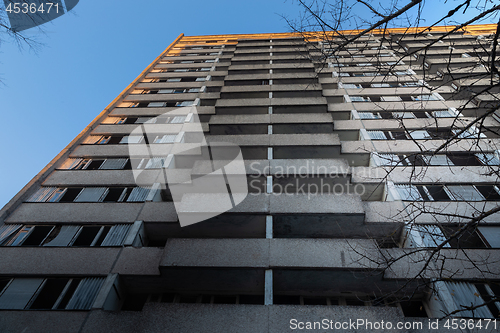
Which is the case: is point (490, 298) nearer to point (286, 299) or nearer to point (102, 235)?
point (286, 299)

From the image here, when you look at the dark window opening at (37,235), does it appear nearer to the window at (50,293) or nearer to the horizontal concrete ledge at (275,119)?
the window at (50,293)

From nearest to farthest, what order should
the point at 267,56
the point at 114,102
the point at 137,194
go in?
the point at 137,194 < the point at 114,102 < the point at 267,56

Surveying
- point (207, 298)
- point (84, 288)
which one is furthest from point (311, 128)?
point (84, 288)

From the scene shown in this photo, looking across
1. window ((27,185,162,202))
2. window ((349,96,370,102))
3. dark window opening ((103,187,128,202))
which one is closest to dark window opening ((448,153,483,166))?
window ((349,96,370,102))

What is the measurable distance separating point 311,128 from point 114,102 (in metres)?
14.0

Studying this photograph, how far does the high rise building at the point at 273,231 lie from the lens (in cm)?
693

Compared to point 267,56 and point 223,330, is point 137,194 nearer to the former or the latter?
point 223,330

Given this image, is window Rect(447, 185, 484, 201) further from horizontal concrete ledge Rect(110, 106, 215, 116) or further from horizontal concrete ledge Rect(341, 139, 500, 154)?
horizontal concrete ledge Rect(110, 106, 215, 116)

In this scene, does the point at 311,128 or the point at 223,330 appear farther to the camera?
the point at 311,128

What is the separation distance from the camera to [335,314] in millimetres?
6824

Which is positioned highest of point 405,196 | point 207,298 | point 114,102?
point 114,102

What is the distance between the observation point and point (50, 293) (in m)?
8.42

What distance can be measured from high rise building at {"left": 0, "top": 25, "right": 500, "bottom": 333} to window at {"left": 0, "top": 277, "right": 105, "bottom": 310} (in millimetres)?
36

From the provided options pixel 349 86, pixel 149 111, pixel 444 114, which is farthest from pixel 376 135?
pixel 149 111
